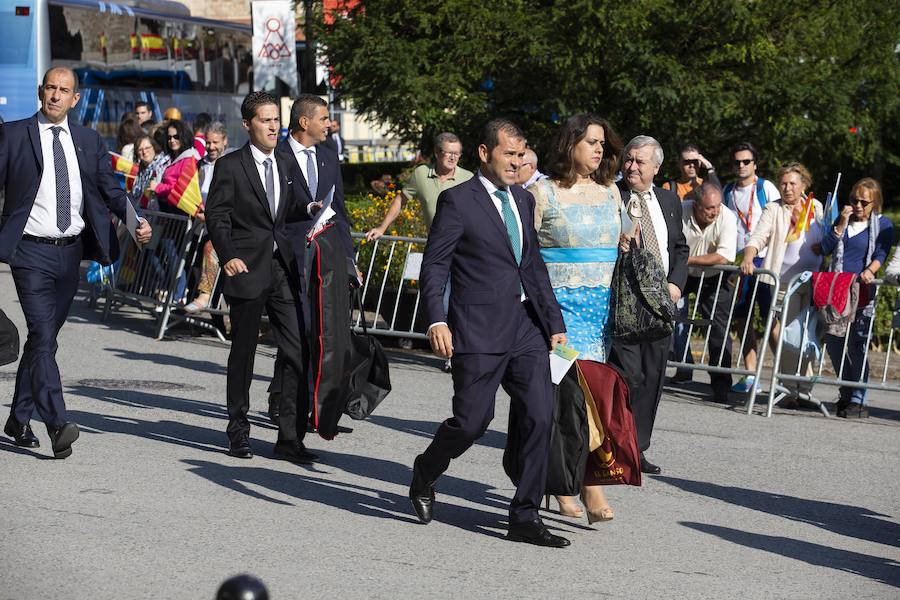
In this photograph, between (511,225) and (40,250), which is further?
(40,250)

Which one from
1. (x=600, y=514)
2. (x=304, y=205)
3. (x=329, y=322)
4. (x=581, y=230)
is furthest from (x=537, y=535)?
(x=304, y=205)

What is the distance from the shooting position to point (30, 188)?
7.48 metres

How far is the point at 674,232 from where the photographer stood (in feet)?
25.8

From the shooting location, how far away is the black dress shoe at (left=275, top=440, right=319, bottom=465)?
8008mm

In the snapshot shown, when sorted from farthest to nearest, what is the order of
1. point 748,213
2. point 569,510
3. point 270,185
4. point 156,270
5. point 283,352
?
1. point 156,270
2. point 748,213
3. point 283,352
4. point 270,185
5. point 569,510

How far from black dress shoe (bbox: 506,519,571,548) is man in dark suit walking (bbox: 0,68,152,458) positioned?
2520mm

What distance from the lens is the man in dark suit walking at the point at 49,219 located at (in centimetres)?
750

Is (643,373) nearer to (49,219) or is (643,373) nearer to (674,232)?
(674,232)

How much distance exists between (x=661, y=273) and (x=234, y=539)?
2455 millimetres

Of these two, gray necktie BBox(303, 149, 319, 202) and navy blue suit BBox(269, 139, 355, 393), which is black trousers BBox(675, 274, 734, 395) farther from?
gray necktie BBox(303, 149, 319, 202)

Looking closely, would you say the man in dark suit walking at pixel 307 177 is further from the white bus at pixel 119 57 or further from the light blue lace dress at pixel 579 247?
the white bus at pixel 119 57

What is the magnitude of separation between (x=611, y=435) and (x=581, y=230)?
0.93 metres

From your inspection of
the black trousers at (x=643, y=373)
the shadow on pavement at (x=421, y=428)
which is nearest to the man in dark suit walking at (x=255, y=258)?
the shadow on pavement at (x=421, y=428)

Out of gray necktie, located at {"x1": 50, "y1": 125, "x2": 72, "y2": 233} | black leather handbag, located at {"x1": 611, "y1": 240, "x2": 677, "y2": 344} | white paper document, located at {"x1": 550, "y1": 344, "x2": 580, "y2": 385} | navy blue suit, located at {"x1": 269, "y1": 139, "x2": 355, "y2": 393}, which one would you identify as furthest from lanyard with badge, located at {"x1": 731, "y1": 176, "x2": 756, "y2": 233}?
gray necktie, located at {"x1": 50, "y1": 125, "x2": 72, "y2": 233}
